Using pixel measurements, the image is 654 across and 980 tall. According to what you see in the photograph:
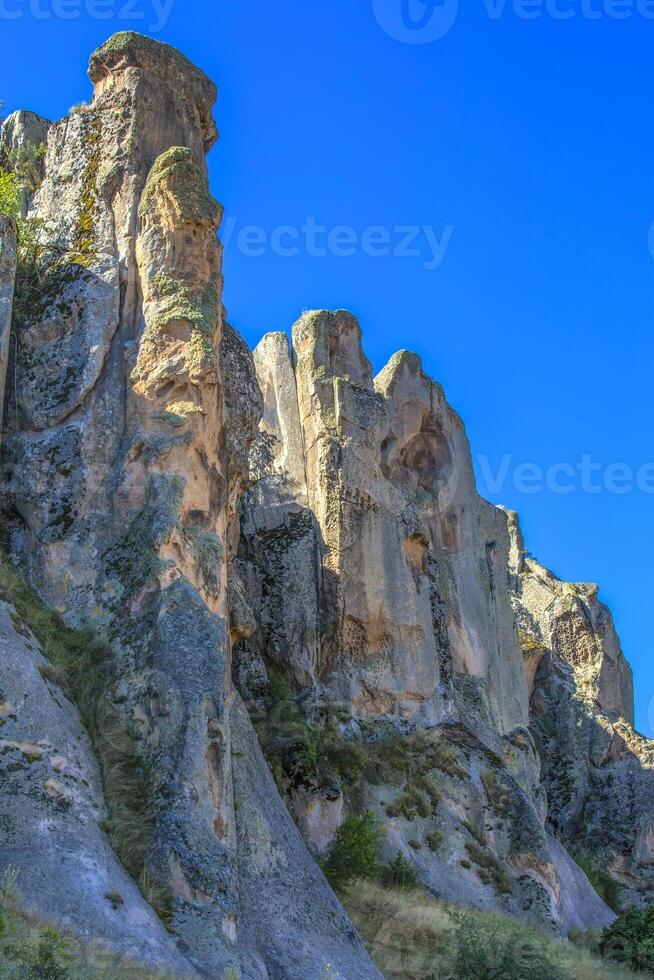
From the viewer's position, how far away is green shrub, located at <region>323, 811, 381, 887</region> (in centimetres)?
2372

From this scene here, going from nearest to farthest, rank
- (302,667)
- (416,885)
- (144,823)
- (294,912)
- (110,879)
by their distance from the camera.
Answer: (110,879) < (144,823) < (294,912) < (416,885) < (302,667)

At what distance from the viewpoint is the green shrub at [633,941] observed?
25391 mm

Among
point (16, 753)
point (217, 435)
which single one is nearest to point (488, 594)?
point (217, 435)

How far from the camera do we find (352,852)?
78.3 feet

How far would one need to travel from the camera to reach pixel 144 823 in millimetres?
16422

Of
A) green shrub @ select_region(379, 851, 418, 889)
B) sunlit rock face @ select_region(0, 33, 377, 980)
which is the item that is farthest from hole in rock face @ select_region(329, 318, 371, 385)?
green shrub @ select_region(379, 851, 418, 889)

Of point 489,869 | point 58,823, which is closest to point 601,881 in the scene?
point 489,869

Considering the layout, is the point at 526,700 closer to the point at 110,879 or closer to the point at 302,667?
the point at 302,667

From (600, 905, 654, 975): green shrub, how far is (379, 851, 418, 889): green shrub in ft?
14.3

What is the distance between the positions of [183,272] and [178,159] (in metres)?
2.48

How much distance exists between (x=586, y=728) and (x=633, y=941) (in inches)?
760

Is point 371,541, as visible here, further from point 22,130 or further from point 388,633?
point 22,130

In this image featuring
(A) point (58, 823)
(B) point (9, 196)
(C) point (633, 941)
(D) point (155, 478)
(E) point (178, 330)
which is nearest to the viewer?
(A) point (58, 823)

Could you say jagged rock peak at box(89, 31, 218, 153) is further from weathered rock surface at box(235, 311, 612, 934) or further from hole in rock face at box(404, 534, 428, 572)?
hole in rock face at box(404, 534, 428, 572)
